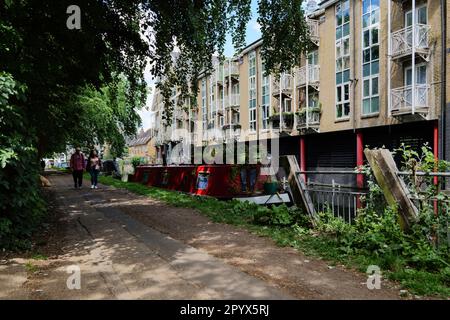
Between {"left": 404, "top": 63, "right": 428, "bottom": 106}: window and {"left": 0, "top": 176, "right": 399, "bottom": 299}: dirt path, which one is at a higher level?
{"left": 404, "top": 63, "right": 428, "bottom": 106}: window

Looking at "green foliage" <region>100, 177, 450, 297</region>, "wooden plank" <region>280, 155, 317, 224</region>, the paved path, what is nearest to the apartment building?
"wooden plank" <region>280, 155, 317, 224</region>

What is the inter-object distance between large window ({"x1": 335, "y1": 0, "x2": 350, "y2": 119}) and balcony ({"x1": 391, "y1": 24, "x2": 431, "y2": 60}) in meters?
4.39

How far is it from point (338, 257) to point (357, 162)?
20.3 meters

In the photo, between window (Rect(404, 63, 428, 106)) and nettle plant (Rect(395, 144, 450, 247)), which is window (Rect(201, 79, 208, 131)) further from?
nettle plant (Rect(395, 144, 450, 247))

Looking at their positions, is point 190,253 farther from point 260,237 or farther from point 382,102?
point 382,102

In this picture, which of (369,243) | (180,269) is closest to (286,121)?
Answer: (369,243)

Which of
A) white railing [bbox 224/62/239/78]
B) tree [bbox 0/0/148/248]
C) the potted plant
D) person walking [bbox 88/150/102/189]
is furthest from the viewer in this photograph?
white railing [bbox 224/62/239/78]

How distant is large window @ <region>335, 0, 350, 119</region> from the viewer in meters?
25.5

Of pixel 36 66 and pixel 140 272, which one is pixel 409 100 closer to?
pixel 36 66

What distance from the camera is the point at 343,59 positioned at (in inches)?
1021

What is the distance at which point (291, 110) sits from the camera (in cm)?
3136

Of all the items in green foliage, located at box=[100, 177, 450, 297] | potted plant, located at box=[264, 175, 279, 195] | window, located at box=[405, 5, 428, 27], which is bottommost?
green foliage, located at box=[100, 177, 450, 297]

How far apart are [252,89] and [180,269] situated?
33.4 meters

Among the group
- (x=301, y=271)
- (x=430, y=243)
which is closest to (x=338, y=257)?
(x=301, y=271)
